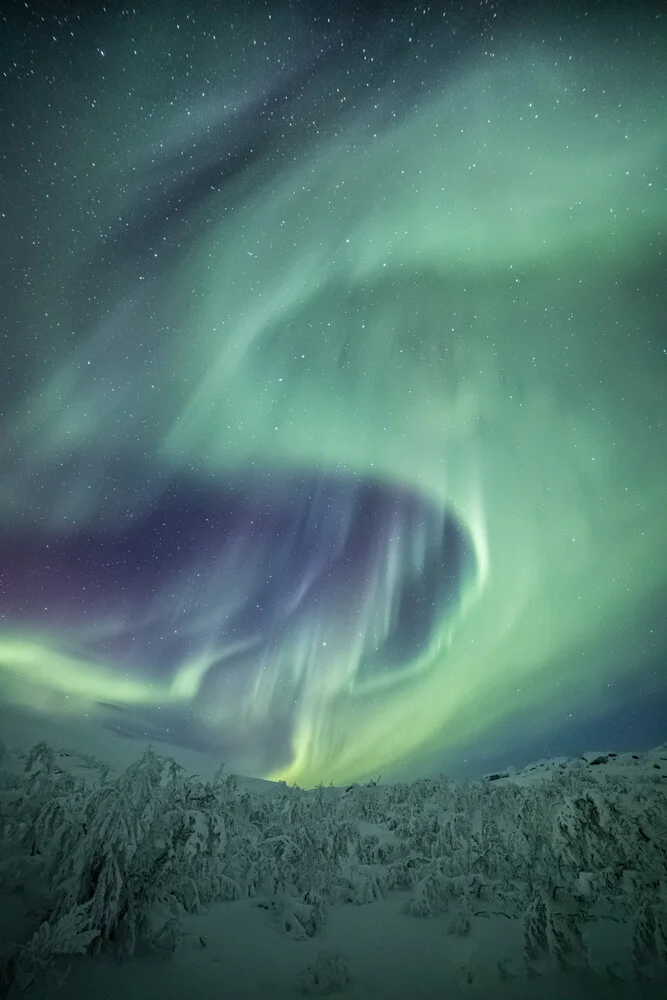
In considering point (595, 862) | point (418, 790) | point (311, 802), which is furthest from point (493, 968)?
point (418, 790)

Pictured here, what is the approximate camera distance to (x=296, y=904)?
12.5m

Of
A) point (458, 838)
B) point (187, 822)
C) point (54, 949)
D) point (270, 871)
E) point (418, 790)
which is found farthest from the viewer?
point (418, 790)

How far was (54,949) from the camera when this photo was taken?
26.8 feet

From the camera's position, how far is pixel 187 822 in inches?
474

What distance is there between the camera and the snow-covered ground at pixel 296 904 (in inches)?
358

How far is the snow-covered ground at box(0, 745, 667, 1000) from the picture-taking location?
909 centimetres

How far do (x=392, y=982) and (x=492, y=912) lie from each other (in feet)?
18.7

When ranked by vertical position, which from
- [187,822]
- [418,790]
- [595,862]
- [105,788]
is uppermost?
[105,788]

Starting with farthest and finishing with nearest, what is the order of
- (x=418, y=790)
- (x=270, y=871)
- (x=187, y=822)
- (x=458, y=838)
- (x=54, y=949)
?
(x=418, y=790) → (x=458, y=838) → (x=270, y=871) → (x=187, y=822) → (x=54, y=949)

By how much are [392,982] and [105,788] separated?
28.4ft

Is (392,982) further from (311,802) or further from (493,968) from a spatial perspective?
(311,802)

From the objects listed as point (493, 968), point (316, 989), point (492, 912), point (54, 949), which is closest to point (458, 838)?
point (492, 912)

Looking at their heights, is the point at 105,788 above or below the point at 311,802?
above

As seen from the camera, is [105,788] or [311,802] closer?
[105,788]
